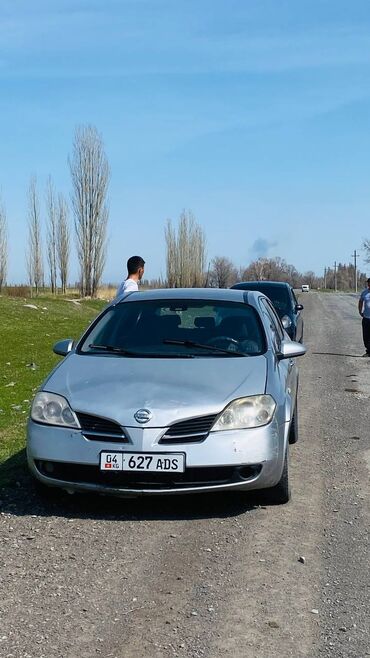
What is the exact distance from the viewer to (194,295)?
23.0 feet

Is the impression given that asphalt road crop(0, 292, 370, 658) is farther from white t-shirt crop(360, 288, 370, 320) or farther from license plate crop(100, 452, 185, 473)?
white t-shirt crop(360, 288, 370, 320)

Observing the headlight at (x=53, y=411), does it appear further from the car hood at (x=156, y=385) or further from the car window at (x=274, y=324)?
the car window at (x=274, y=324)

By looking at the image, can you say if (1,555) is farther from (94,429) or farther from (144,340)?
(144,340)

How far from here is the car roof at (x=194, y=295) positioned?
692 centimetres

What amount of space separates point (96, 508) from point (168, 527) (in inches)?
25.5

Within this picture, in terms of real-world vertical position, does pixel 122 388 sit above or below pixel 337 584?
above

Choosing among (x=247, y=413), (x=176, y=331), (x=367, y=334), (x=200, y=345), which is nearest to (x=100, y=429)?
(x=247, y=413)

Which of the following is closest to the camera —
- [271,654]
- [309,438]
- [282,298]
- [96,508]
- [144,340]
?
[271,654]

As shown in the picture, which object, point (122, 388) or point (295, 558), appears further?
point (122, 388)

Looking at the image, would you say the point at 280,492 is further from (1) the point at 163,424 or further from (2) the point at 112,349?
(2) the point at 112,349

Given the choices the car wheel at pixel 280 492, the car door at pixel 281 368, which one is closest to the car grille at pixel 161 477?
the car wheel at pixel 280 492

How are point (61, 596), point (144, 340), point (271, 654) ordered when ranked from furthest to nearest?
point (144, 340), point (61, 596), point (271, 654)

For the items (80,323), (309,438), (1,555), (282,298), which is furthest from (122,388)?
(80,323)

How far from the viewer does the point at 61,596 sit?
12.9 ft
